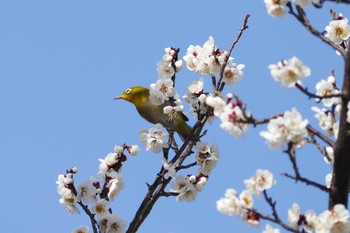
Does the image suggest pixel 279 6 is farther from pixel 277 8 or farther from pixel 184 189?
pixel 184 189

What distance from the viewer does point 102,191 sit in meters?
5.98

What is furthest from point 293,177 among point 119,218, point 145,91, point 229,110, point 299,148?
point 145,91

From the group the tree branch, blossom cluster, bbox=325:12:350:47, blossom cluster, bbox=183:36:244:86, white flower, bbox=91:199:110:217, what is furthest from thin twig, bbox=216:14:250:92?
the tree branch

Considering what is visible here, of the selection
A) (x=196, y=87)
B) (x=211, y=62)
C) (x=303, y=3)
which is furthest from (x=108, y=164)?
(x=303, y=3)

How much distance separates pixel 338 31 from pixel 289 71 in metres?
2.34

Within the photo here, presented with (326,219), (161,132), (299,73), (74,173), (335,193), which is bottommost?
(326,219)

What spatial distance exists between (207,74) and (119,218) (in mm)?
1662

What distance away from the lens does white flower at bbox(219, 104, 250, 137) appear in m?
3.86

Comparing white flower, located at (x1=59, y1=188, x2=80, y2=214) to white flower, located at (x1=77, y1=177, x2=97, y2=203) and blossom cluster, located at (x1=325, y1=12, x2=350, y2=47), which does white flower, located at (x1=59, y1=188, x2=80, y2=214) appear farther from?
blossom cluster, located at (x1=325, y1=12, x2=350, y2=47)

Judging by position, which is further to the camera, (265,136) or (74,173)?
(74,173)

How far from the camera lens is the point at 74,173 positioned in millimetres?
5941

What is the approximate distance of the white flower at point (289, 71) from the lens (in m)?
3.77

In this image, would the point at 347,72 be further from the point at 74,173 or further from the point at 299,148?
the point at 74,173

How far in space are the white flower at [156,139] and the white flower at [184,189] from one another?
1.32 ft
